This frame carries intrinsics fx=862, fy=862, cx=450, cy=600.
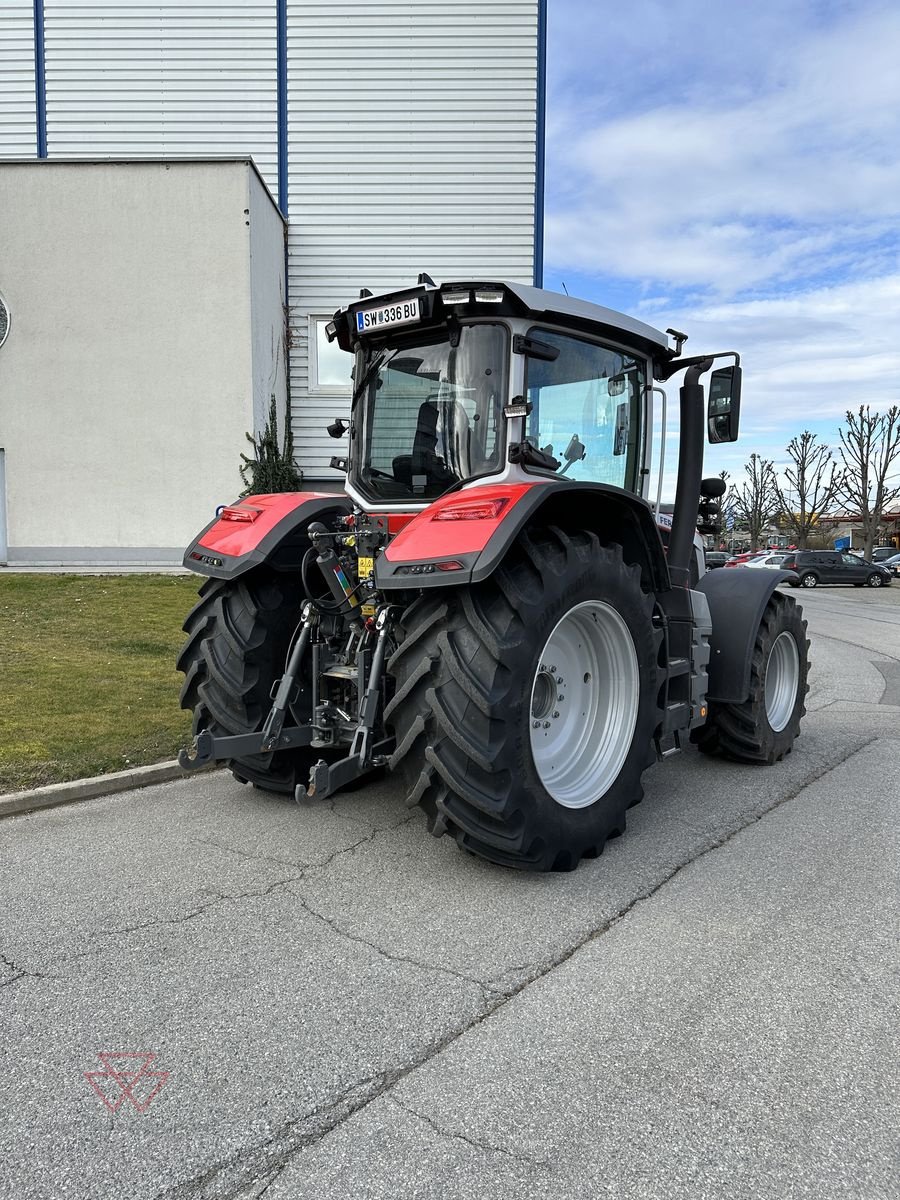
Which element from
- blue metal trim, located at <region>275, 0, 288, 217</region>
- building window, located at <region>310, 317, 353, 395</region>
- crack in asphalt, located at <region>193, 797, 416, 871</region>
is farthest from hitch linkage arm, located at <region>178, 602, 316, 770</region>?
blue metal trim, located at <region>275, 0, 288, 217</region>

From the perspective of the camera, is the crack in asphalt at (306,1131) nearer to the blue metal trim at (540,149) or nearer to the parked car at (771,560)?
the blue metal trim at (540,149)

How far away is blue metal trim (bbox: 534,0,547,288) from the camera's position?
17.5m

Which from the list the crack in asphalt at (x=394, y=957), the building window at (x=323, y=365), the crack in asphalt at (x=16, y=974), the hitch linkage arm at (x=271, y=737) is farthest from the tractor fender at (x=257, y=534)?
the building window at (x=323, y=365)

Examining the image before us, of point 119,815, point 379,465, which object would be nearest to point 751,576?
point 379,465

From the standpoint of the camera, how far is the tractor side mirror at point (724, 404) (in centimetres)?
471

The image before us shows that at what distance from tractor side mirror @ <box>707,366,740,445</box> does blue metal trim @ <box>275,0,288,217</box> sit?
16.0m

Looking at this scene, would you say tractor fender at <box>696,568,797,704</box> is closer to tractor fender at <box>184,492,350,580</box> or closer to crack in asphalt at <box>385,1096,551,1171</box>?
tractor fender at <box>184,492,350,580</box>

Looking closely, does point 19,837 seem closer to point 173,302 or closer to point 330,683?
point 330,683

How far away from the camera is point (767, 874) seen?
3887 millimetres

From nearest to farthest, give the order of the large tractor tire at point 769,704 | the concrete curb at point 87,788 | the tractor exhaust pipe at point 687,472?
the concrete curb at point 87,788 → the tractor exhaust pipe at point 687,472 → the large tractor tire at point 769,704

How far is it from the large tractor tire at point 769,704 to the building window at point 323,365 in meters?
14.0

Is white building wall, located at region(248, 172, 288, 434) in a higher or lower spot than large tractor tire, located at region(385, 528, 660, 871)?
higher

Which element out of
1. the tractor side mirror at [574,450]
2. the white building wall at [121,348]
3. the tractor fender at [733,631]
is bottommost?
the tractor fender at [733,631]

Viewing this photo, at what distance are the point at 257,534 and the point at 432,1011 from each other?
256 centimetres
